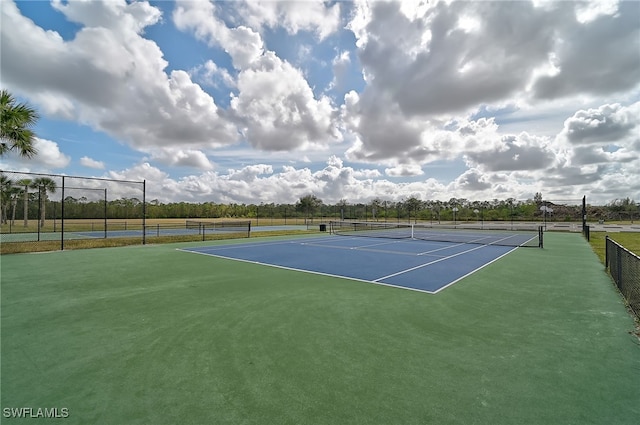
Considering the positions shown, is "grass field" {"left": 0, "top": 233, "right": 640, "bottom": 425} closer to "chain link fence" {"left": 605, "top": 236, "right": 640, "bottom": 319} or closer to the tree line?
"chain link fence" {"left": 605, "top": 236, "right": 640, "bottom": 319}

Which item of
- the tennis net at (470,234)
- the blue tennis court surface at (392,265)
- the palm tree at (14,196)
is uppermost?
the palm tree at (14,196)

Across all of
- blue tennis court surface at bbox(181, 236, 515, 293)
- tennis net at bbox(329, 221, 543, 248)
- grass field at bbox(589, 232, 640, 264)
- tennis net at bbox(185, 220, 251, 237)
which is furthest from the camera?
tennis net at bbox(185, 220, 251, 237)

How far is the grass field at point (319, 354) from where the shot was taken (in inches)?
110

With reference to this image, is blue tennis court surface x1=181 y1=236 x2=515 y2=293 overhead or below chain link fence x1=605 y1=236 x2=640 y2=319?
below

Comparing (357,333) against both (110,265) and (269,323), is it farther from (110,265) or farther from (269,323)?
(110,265)

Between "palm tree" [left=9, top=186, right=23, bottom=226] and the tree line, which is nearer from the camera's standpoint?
"palm tree" [left=9, top=186, right=23, bottom=226]

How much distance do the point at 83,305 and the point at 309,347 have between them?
15.7 feet

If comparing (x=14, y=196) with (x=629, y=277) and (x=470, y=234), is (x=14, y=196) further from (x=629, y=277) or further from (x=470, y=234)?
(x=629, y=277)

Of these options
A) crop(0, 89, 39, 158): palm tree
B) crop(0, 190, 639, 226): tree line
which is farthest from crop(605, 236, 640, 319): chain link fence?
crop(0, 190, 639, 226): tree line

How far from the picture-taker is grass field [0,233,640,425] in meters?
2.79

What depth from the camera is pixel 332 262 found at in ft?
37.0

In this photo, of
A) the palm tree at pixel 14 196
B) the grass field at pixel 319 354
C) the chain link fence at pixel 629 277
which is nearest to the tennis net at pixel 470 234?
the chain link fence at pixel 629 277

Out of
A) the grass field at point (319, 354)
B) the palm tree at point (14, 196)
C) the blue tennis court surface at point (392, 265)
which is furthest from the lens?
the palm tree at point (14, 196)

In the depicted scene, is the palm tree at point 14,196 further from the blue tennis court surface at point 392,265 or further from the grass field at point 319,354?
the grass field at point 319,354
